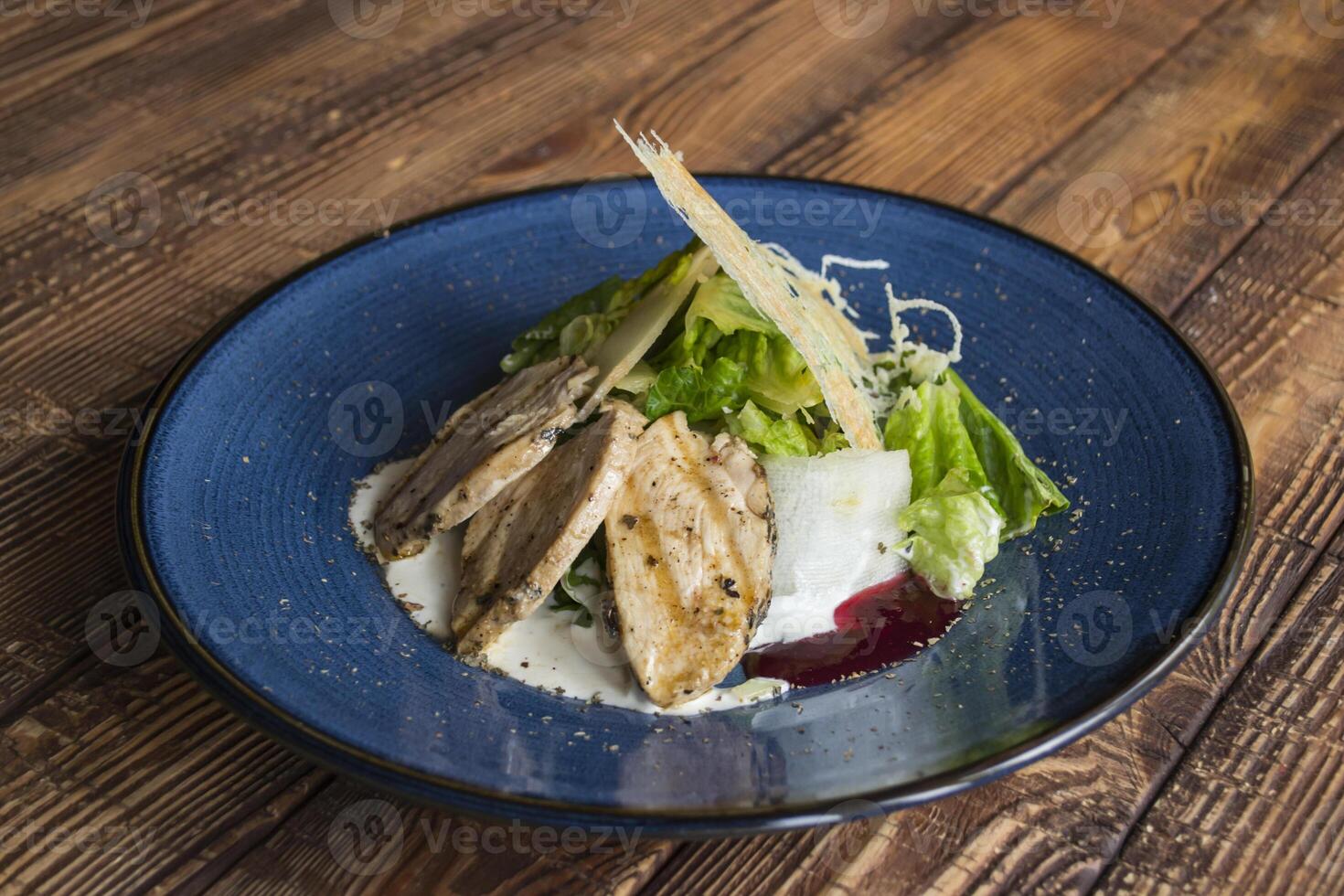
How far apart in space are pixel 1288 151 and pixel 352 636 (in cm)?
365

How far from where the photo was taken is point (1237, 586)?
2.92 m

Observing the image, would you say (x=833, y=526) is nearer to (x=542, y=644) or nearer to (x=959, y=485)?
(x=959, y=485)

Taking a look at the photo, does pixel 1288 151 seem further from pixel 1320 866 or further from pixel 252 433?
pixel 252 433

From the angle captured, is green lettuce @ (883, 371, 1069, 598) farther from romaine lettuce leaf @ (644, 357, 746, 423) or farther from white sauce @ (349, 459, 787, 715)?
white sauce @ (349, 459, 787, 715)

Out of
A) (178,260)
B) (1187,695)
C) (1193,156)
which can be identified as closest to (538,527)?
(1187,695)

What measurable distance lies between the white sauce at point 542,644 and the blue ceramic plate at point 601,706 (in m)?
0.04

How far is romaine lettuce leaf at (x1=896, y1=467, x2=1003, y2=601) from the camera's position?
2754 mm

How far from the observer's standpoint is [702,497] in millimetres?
2705

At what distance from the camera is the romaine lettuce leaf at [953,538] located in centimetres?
275

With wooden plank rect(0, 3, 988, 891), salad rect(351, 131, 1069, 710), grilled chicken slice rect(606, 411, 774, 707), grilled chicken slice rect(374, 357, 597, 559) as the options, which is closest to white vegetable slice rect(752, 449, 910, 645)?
salad rect(351, 131, 1069, 710)

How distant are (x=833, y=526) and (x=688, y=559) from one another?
0.39 m

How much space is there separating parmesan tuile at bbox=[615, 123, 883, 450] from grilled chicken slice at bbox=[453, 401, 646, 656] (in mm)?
370

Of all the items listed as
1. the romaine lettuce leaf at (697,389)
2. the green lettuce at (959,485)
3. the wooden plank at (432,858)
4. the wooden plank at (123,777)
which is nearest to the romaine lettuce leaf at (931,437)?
the green lettuce at (959,485)

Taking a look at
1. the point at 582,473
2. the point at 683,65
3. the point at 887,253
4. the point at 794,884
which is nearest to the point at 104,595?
the point at 582,473
